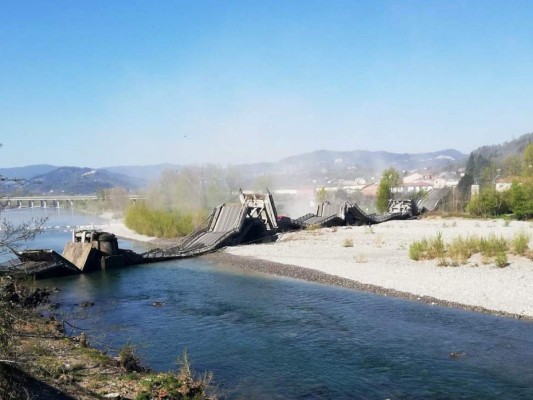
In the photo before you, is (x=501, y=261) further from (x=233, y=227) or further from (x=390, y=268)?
(x=233, y=227)

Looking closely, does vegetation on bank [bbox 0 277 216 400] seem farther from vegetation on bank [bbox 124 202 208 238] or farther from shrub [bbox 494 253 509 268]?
vegetation on bank [bbox 124 202 208 238]

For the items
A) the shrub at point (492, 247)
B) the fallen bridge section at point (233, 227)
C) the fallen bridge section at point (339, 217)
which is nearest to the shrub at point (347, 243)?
the fallen bridge section at point (233, 227)

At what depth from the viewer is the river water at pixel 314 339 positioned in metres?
13.0

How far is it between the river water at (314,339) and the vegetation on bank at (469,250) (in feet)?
23.8

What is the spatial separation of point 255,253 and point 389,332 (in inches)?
870

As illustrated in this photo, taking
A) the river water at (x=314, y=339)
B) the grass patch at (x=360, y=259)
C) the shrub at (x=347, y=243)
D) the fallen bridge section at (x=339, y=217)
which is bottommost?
the river water at (x=314, y=339)

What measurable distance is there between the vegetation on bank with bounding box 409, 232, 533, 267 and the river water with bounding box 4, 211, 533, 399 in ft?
23.8

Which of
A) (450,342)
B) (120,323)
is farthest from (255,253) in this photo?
(450,342)

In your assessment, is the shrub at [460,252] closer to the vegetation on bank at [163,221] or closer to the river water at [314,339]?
the river water at [314,339]

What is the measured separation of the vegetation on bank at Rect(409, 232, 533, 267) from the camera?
1091 inches

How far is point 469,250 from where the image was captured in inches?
1142

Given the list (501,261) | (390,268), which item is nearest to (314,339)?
(390,268)

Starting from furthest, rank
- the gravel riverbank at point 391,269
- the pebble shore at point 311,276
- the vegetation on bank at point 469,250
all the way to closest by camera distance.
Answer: the vegetation on bank at point 469,250, the gravel riverbank at point 391,269, the pebble shore at point 311,276

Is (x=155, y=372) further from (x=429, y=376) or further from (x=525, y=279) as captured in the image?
(x=525, y=279)
